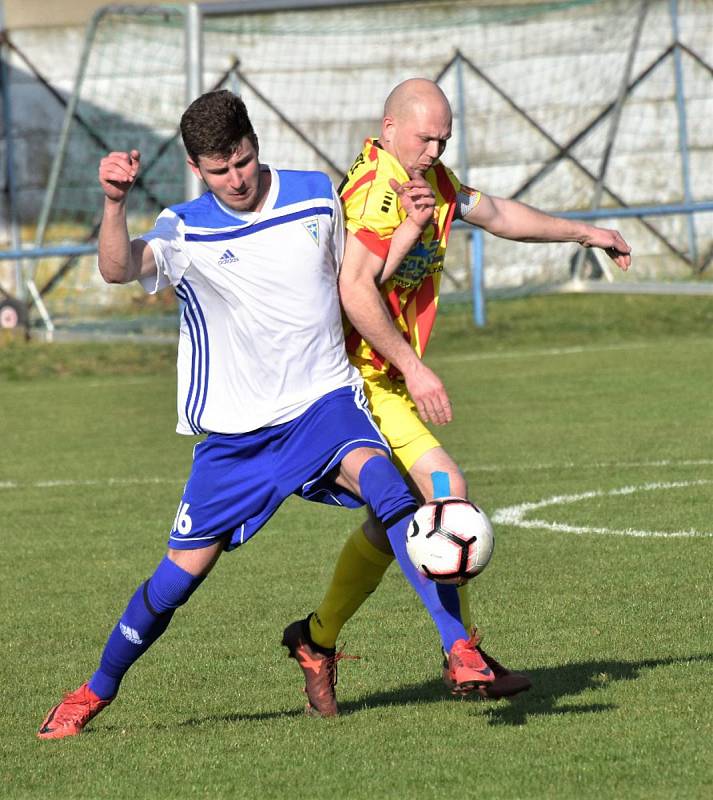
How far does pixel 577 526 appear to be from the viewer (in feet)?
30.3

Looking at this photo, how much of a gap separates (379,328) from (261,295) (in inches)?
15.5

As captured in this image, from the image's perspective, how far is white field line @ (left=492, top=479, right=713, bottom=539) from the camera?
8.88 m

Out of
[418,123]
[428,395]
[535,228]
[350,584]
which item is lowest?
[350,584]

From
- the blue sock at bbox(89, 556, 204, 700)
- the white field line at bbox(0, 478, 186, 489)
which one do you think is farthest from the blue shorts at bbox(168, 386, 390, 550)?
the white field line at bbox(0, 478, 186, 489)

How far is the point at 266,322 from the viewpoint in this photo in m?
5.52

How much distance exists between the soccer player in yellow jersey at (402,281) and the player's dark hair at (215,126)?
58cm

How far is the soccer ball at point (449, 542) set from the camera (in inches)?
198

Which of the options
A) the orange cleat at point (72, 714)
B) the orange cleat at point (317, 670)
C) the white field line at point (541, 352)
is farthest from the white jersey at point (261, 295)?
the white field line at point (541, 352)

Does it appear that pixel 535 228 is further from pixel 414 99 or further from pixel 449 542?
pixel 449 542

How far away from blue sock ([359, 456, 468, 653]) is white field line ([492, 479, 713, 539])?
374 cm

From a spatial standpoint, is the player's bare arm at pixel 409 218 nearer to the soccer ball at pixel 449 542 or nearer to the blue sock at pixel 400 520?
the blue sock at pixel 400 520

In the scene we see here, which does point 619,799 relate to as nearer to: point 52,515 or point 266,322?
point 266,322

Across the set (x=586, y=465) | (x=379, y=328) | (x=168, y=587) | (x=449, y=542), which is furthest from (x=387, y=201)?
→ (x=586, y=465)

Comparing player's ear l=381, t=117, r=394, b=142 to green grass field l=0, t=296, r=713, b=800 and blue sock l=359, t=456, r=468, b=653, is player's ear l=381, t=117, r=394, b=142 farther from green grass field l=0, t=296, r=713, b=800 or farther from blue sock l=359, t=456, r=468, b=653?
green grass field l=0, t=296, r=713, b=800
